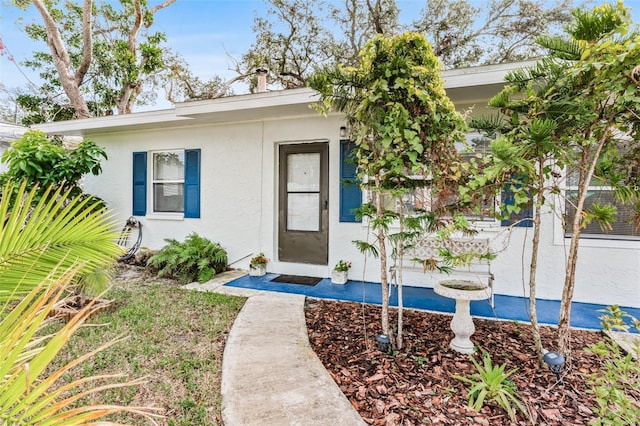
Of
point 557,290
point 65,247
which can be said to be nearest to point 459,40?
point 557,290

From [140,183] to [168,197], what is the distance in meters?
0.61

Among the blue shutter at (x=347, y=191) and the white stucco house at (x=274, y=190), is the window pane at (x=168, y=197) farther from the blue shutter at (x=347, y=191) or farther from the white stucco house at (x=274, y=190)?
the blue shutter at (x=347, y=191)

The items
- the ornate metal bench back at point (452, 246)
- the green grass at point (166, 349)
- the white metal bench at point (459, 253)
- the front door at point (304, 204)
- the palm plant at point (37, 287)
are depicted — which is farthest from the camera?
the front door at point (304, 204)

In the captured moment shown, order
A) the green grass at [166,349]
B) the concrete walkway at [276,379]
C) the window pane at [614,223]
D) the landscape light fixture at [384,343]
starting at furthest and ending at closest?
the window pane at [614,223]
the landscape light fixture at [384,343]
the green grass at [166,349]
the concrete walkway at [276,379]

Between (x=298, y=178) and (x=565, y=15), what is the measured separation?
34.6 ft

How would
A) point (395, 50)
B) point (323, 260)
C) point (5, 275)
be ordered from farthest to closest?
point (323, 260), point (395, 50), point (5, 275)

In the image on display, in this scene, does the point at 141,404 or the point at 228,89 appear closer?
the point at 141,404

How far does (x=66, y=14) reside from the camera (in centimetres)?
1098

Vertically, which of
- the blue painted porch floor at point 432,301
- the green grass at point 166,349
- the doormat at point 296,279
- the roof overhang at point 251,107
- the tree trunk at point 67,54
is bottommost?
the green grass at point 166,349

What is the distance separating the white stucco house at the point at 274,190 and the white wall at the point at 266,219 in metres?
0.02

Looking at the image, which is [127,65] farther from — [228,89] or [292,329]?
[292,329]

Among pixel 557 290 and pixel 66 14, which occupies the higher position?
pixel 66 14

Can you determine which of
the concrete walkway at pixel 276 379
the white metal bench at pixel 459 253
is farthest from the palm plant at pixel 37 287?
the white metal bench at pixel 459 253

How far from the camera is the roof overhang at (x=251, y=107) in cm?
369
